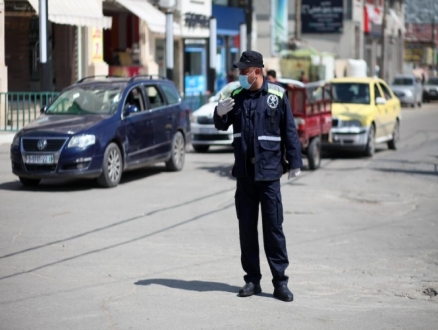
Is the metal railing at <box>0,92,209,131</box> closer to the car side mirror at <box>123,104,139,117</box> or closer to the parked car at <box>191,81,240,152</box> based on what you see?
the parked car at <box>191,81,240,152</box>

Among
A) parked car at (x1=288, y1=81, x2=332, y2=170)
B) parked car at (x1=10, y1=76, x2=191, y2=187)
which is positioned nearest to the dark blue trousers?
parked car at (x1=10, y1=76, x2=191, y2=187)

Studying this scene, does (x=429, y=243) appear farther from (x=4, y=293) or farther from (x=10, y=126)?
(x=10, y=126)

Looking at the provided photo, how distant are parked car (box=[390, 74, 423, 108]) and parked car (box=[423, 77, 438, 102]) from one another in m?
5.17

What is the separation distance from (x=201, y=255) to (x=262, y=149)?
2.40m

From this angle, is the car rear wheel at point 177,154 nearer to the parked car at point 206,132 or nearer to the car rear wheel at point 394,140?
the parked car at point 206,132

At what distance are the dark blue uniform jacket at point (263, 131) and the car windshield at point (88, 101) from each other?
7.97 metres

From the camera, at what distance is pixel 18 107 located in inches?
840

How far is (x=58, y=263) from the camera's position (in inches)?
361

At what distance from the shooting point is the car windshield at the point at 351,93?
69.6 ft

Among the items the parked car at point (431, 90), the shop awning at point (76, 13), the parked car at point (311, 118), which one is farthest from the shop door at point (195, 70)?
the parked car at point (431, 90)

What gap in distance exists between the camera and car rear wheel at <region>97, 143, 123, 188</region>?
48.2ft

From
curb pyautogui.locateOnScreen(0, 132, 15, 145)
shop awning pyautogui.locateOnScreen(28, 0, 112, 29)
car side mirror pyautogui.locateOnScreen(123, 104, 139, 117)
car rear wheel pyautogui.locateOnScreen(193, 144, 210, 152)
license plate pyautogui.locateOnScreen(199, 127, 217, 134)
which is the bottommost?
car rear wheel pyautogui.locateOnScreen(193, 144, 210, 152)

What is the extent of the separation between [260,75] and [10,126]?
1483 centimetres

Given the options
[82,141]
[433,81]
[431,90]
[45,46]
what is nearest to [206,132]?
[45,46]
